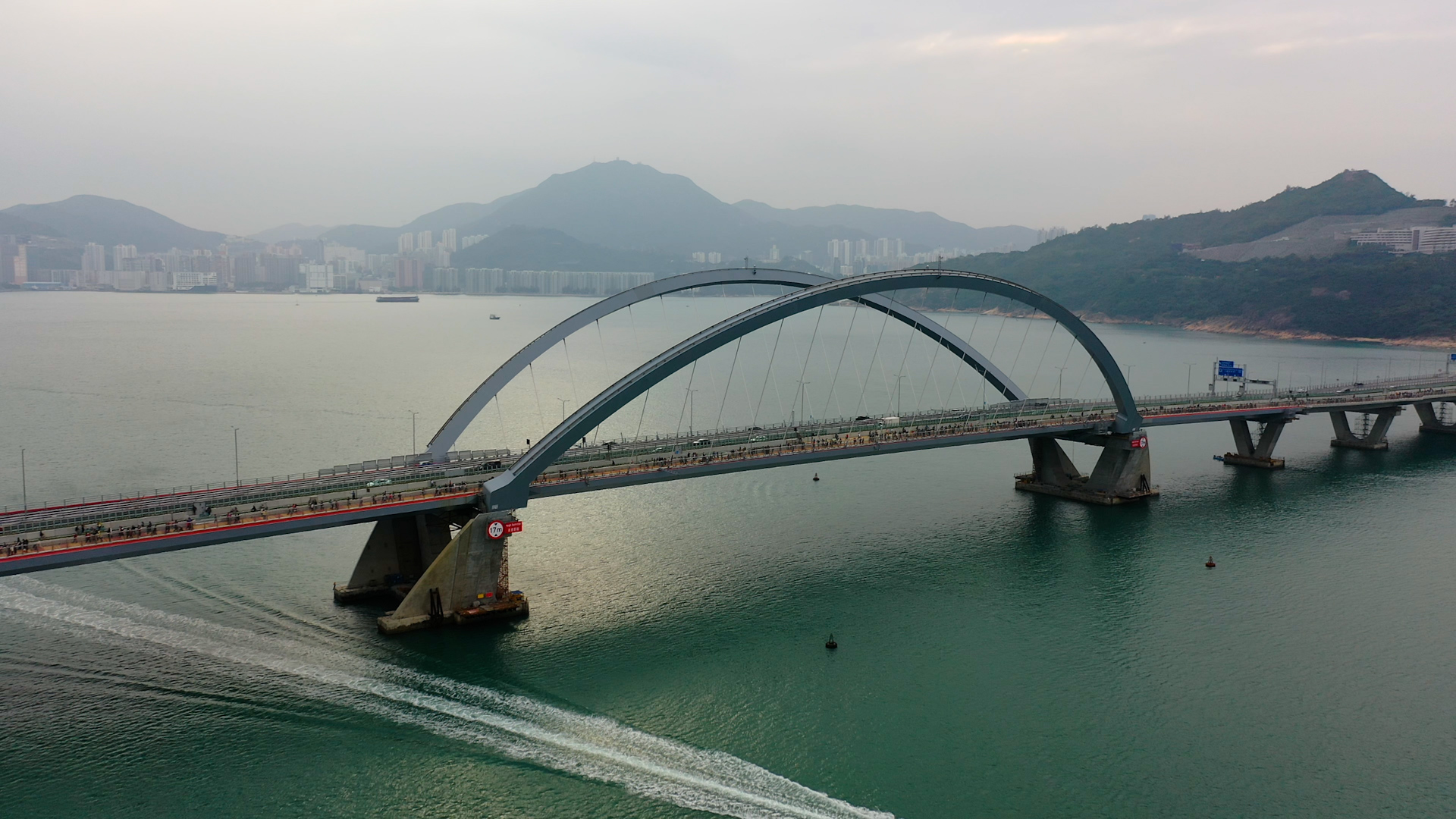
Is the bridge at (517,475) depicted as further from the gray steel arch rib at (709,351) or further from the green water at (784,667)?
the green water at (784,667)

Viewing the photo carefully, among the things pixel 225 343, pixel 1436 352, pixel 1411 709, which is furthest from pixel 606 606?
pixel 1436 352

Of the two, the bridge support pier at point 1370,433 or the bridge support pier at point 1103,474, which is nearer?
the bridge support pier at point 1103,474

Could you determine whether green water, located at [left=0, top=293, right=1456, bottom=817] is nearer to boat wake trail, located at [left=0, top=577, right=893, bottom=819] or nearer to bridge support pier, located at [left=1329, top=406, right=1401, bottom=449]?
boat wake trail, located at [left=0, top=577, right=893, bottom=819]

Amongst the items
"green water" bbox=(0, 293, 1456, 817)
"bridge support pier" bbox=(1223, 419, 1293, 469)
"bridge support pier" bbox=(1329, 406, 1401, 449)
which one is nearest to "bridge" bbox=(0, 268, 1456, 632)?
"green water" bbox=(0, 293, 1456, 817)

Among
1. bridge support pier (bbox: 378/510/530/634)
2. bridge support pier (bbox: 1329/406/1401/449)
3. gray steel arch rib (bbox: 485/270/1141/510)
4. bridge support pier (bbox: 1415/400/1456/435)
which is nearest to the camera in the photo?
bridge support pier (bbox: 378/510/530/634)

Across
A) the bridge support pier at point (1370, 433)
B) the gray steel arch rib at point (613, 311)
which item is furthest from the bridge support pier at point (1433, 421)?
the gray steel arch rib at point (613, 311)

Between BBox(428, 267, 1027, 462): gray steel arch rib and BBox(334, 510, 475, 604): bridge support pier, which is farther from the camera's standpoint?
BBox(428, 267, 1027, 462): gray steel arch rib

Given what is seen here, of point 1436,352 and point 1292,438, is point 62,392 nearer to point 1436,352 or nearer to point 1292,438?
point 1292,438
